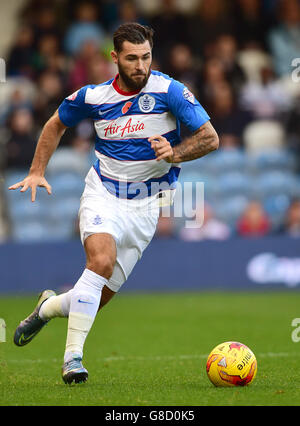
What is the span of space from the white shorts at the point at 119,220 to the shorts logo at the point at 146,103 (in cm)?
68

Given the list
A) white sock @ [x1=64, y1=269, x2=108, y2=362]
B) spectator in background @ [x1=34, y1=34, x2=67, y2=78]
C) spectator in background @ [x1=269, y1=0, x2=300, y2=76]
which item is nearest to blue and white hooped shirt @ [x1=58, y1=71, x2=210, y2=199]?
white sock @ [x1=64, y1=269, x2=108, y2=362]

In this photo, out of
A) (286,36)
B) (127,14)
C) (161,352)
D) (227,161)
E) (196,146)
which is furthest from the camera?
(286,36)

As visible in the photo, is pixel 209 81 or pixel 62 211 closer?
pixel 62 211

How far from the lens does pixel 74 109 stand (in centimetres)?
725

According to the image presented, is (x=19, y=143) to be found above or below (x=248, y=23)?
below

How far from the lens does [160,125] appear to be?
23.1ft

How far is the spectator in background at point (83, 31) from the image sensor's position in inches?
670

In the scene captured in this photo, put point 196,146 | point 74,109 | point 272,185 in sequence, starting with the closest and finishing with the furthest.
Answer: point 196,146 → point 74,109 → point 272,185

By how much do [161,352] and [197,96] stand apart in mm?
8110

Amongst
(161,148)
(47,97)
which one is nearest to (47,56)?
(47,97)

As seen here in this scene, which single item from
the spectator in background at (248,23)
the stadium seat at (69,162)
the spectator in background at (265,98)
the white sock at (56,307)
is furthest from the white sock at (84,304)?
the spectator in background at (248,23)

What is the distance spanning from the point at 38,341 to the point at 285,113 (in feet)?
27.0

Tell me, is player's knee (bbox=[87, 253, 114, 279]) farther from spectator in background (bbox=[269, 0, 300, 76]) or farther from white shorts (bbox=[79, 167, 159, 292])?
spectator in background (bbox=[269, 0, 300, 76])

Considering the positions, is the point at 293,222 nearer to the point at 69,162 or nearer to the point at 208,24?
the point at 69,162
